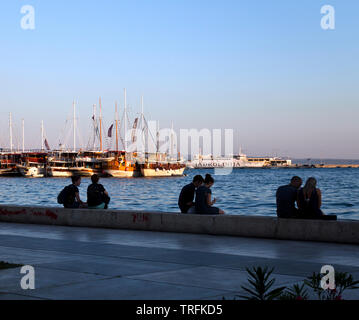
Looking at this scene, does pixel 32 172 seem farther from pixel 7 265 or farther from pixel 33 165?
pixel 7 265

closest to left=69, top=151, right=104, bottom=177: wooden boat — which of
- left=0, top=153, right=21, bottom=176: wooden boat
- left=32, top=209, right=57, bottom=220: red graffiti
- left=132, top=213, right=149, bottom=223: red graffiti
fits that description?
left=0, top=153, right=21, bottom=176: wooden boat

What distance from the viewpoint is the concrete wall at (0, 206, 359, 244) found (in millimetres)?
12117

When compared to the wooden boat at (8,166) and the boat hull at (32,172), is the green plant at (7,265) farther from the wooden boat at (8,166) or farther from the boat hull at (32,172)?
the wooden boat at (8,166)

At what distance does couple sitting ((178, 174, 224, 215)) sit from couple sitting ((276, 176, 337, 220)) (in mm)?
1734

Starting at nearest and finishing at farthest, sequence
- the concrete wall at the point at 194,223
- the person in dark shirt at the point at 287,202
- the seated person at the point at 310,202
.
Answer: the concrete wall at the point at 194,223 < the seated person at the point at 310,202 < the person in dark shirt at the point at 287,202

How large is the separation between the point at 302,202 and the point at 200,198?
2.40 metres

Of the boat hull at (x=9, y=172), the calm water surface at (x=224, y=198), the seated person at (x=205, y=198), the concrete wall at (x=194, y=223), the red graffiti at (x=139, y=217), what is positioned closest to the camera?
the concrete wall at (x=194, y=223)

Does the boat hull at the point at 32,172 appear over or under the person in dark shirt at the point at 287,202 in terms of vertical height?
under

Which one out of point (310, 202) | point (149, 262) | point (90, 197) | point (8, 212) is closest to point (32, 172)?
point (8, 212)

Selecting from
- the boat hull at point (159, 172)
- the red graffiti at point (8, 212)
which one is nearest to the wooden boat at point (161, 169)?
the boat hull at point (159, 172)

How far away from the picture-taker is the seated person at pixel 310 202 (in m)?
12.4

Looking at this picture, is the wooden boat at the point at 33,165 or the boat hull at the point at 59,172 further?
the wooden boat at the point at 33,165

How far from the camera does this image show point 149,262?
9.84 meters
